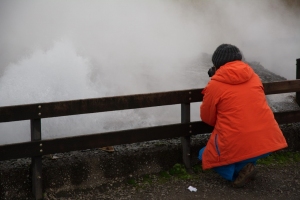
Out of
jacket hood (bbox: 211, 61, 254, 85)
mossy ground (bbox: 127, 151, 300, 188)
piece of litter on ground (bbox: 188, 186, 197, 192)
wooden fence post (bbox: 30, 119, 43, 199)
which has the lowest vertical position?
piece of litter on ground (bbox: 188, 186, 197, 192)

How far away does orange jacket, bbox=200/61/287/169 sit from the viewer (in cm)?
454

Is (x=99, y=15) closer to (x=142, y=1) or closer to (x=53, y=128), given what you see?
(x=142, y=1)

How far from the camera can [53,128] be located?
5.45 metres

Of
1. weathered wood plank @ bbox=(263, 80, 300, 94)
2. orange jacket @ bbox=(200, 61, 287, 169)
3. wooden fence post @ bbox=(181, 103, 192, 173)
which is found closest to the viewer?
orange jacket @ bbox=(200, 61, 287, 169)

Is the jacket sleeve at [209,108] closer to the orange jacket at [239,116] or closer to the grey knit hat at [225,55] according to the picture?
the orange jacket at [239,116]

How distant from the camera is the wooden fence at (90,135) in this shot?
13.9ft

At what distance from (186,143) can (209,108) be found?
2.08 feet

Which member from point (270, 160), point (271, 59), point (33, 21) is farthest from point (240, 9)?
point (270, 160)

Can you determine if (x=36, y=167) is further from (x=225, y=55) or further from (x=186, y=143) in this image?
(x=225, y=55)

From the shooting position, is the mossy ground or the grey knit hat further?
the mossy ground

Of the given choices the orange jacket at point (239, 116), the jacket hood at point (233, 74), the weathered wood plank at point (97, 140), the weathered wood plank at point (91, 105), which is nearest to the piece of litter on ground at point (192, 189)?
the orange jacket at point (239, 116)

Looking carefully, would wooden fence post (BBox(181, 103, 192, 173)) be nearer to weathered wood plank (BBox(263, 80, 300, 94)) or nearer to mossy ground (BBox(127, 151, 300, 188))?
mossy ground (BBox(127, 151, 300, 188))

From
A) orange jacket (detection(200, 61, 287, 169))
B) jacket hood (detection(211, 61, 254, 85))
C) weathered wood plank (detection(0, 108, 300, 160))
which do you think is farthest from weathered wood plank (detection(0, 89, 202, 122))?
jacket hood (detection(211, 61, 254, 85))

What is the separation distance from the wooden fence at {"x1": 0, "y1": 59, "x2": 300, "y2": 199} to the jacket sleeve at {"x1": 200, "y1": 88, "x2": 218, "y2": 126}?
0.34 meters
